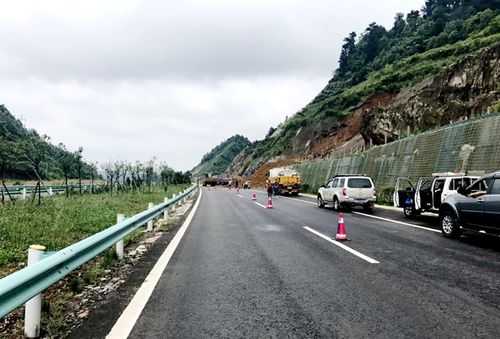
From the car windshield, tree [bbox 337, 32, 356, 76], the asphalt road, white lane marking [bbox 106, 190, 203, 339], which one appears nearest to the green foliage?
tree [bbox 337, 32, 356, 76]

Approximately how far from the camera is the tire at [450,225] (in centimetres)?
1041

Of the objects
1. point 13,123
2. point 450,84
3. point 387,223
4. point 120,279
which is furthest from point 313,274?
point 13,123

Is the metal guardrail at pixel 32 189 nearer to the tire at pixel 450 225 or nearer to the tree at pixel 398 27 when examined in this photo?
the tire at pixel 450 225

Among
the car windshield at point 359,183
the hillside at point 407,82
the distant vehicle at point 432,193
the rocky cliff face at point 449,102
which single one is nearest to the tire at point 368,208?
the car windshield at point 359,183

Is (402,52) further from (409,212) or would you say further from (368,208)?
(409,212)

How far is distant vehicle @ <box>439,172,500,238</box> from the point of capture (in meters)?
8.90

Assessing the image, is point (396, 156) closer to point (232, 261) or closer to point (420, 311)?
point (232, 261)

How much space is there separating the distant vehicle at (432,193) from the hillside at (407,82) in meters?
14.0

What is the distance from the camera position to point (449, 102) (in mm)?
39188

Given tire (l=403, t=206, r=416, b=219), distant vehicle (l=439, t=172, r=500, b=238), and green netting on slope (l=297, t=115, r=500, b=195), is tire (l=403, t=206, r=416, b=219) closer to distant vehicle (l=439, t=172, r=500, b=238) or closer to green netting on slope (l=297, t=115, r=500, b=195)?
green netting on slope (l=297, t=115, r=500, b=195)

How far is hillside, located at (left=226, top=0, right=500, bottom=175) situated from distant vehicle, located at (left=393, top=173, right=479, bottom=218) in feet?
46.0

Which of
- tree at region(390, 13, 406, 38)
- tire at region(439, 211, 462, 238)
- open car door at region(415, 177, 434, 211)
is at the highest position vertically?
tree at region(390, 13, 406, 38)

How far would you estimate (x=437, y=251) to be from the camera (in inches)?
336

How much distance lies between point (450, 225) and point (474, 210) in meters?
1.20
